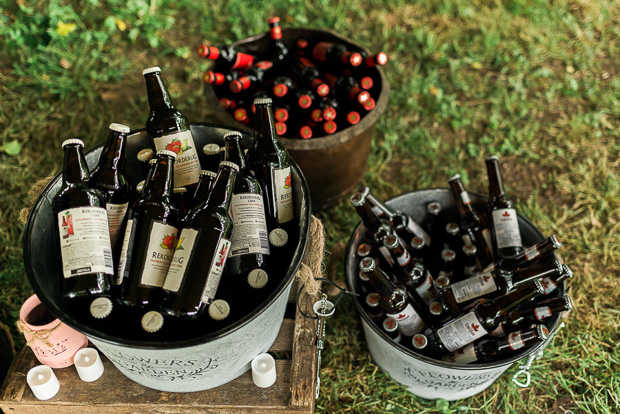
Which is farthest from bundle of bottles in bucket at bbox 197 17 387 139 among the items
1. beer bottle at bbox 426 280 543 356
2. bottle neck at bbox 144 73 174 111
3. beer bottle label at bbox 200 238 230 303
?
beer bottle at bbox 426 280 543 356

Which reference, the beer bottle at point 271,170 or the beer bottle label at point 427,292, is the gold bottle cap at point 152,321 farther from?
the beer bottle label at point 427,292

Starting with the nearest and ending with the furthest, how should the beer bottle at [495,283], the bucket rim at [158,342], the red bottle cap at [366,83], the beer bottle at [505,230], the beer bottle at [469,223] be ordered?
the bucket rim at [158,342]
the beer bottle at [495,283]
the beer bottle at [505,230]
the beer bottle at [469,223]
the red bottle cap at [366,83]

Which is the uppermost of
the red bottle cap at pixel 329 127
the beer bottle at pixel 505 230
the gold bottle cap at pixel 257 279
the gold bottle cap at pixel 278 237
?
the red bottle cap at pixel 329 127

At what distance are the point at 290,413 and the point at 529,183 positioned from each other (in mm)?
2021

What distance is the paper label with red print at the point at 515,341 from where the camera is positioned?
172 cm

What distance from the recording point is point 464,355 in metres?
1.80

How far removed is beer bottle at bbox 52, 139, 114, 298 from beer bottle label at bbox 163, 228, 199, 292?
0.59ft

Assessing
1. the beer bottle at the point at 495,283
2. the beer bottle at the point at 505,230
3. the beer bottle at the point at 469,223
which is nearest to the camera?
the beer bottle at the point at 495,283

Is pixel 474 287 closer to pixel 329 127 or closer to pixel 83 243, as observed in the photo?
pixel 329 127

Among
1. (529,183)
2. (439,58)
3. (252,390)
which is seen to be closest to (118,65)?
(439,58)

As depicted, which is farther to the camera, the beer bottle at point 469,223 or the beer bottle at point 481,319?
the beer bottle at point 469,223

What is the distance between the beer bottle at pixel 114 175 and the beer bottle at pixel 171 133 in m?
0.12

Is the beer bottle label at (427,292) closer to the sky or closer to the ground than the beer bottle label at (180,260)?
closer to the ground

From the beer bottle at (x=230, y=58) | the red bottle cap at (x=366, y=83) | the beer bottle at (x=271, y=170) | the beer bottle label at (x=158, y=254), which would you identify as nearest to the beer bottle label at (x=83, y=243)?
the beer bottle label at (x=158, y=254)
